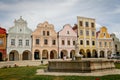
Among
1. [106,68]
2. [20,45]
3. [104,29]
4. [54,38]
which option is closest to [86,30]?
[104,29]

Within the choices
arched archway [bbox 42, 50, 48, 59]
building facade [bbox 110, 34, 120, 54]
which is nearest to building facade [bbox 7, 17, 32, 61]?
arched archway [bbox 42, 50, 48, 59]

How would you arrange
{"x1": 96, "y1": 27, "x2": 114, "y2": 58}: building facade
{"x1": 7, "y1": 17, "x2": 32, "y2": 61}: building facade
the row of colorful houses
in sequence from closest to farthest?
1. {"x1": 7, "y1": 17, "x2": 32, "y2": 61}: building facade
2. the row of colorful houses
3. {"x1": 96, "y1": 27, "x2": 114, "y2": 58}: building facade

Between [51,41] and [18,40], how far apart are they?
8630mm

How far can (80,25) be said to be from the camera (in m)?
51.2

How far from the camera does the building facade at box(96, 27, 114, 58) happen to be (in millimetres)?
53428

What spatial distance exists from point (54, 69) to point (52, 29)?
29281mm

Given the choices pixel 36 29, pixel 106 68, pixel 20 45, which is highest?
pixel 36 29

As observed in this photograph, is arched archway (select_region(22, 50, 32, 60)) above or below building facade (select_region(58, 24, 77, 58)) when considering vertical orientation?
below

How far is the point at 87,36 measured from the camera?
171ft

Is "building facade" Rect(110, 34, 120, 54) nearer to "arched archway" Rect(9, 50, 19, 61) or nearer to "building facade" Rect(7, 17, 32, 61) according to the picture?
"building facade" Rect(7, 17, 32, 61)

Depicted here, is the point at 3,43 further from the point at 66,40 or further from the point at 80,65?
the point at 80,65

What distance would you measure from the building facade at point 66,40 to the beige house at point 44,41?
143cm

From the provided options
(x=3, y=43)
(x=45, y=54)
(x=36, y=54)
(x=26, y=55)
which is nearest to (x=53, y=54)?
(x=45, y=54)

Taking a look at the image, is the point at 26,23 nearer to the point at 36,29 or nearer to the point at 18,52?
the point at 36,29
